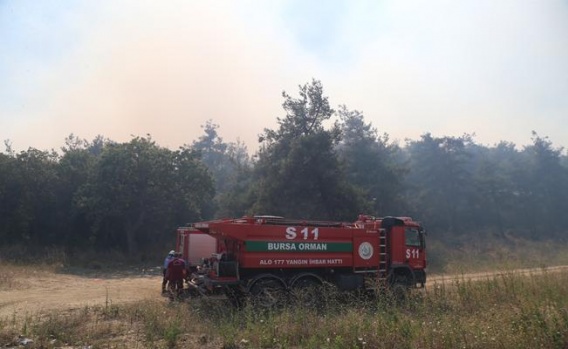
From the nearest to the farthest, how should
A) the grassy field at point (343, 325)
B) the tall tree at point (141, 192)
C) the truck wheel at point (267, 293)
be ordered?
the grassy field at point (343, 325) < the truck wheel at point (267, 293) < the tall tree at point (141, 192)

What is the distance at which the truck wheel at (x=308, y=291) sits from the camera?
524 inches

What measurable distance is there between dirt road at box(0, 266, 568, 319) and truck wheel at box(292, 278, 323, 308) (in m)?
4.10

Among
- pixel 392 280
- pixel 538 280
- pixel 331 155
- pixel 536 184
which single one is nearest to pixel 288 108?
pixel 331 155

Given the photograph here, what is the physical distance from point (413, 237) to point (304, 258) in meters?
4.29

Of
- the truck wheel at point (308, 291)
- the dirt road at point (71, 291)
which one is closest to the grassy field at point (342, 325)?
the truck wheel at point (308, 291)

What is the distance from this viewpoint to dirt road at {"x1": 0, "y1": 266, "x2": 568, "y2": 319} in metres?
14.9

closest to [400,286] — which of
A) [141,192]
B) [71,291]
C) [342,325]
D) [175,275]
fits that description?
[342,325]

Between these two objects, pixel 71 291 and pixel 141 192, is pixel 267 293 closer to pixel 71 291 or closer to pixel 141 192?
pixel 71 291

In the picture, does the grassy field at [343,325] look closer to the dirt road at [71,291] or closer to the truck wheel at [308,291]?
the truck wheel at [308,291]

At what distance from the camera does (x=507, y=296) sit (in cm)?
1248

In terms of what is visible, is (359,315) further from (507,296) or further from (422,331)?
(507,296)

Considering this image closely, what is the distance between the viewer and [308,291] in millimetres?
13875

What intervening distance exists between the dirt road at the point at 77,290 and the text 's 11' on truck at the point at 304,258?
1.74 m

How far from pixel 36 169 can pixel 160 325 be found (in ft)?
88.6
